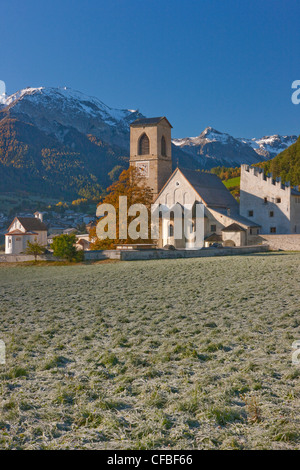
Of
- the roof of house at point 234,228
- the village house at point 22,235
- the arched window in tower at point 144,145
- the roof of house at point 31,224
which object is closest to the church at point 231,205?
the roof of house at point 234,228

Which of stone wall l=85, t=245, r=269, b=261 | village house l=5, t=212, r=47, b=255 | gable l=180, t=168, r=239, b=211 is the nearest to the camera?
stone wall l=85, t=245, r=269, b=261

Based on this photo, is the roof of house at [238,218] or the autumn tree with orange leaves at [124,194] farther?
the roof of house at [238,218]

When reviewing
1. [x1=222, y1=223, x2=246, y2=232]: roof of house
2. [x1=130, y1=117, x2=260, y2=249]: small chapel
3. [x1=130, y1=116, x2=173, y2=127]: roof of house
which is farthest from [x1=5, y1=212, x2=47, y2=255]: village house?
[x1=222, y1=223, x2=246, y2=232]: roof of house

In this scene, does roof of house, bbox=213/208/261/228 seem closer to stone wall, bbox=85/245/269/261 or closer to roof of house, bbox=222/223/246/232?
roof of house, bbox=222/223/246/232

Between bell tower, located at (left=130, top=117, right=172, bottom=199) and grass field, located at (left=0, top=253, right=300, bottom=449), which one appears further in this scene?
bell tower, located at (left=130, top=117, right=172, bottom=199)

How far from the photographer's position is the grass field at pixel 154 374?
21.4 ft

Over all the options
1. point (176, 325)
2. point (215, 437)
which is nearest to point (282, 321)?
point (176, 325)

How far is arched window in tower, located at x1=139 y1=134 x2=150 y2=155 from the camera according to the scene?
7062 cm

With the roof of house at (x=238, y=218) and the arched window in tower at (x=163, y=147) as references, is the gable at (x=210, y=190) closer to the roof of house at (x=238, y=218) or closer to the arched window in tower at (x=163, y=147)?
the roof of house at (x=238, y=218)

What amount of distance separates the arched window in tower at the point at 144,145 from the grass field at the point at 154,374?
54.8m

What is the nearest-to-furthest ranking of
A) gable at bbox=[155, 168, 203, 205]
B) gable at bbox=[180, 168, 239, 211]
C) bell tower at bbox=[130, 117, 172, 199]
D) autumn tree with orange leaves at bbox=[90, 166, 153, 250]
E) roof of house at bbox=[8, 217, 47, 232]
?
autumn tree with orange leaves at bbox=[90, 166, 153, 250]
gable at bbox=[155, 168, 203, 205]
gable at bbox=[180, 168, 239, 211]
bell tower at bbox=[130, 117, 172, 199]
roof of house at bbox=[8, 217, 47, 232]

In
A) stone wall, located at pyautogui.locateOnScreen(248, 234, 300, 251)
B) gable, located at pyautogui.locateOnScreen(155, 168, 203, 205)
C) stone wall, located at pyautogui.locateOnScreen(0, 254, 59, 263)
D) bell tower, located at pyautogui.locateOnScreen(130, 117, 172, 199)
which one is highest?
bell tower, located at pyautogui.locateOnScreen(130, 117, 172, 199)

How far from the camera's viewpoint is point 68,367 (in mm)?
9805
